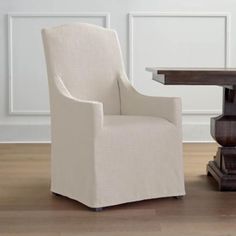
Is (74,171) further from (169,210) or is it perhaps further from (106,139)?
(169,210)

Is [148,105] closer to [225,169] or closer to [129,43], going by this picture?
[225,169]

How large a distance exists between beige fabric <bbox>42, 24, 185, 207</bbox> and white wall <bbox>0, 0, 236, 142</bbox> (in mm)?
1572

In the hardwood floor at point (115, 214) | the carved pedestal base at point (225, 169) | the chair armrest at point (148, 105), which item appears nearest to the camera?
the hardwood floor at point (115, 214)

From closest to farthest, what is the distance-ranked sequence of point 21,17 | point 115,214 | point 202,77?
point 115,214
point 202,77
point 21,17

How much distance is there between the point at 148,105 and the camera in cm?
295

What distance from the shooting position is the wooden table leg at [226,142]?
289 centimetres

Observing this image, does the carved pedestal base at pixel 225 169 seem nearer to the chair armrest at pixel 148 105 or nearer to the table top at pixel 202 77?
the chair armrest at pixel 148 105

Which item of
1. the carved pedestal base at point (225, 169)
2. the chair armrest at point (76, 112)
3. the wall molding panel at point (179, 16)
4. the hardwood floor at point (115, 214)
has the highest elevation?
the wall molding panel at point (179, 16)

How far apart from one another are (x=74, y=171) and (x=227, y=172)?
82 centimetres

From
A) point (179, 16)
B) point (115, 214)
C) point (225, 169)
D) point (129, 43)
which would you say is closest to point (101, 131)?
point (115, 214)

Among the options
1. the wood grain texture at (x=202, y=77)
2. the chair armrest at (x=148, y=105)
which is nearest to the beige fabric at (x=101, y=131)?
the chair armrest at (x=148, y=105)

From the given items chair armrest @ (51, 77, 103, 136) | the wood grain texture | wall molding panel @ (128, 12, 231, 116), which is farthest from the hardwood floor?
wall molding panel @ (128, 12, 231, 116)

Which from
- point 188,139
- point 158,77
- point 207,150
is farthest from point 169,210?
point 188,139

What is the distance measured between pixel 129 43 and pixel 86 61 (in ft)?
5.60
